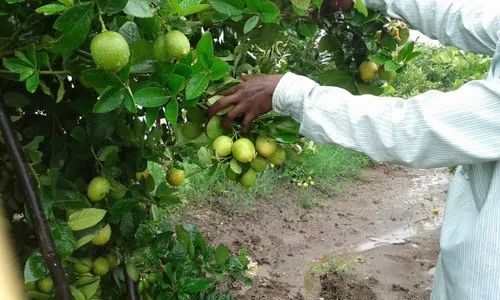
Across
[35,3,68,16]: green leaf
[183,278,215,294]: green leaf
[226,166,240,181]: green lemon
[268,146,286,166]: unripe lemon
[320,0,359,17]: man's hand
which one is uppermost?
[35,3,68,16]: green leaf

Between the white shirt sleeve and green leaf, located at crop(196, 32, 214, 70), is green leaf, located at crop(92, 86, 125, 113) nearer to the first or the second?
green leaf, located at crop(196, 32, 214, 70)

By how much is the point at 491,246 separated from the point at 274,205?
2936mm

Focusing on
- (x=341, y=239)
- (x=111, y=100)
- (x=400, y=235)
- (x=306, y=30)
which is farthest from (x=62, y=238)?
(x=400, y=235)

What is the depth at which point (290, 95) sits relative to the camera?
1214 mm

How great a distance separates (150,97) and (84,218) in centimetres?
29

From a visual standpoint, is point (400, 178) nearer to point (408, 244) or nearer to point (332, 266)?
point (408, 244)

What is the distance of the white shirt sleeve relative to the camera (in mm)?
1206

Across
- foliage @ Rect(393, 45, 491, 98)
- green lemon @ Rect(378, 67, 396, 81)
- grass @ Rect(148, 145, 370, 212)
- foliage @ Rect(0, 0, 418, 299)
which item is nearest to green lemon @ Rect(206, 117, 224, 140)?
foliage @ Rect(0, 0, 418, 299)

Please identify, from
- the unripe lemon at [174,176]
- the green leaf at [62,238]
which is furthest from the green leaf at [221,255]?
the green leaf at [62,238]

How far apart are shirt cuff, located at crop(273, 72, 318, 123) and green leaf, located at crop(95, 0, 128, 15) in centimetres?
48

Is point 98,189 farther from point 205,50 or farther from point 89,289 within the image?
point 205,50

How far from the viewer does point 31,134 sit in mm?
1209

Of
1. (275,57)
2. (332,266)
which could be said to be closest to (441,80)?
(332,266)

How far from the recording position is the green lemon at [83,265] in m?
1.21
